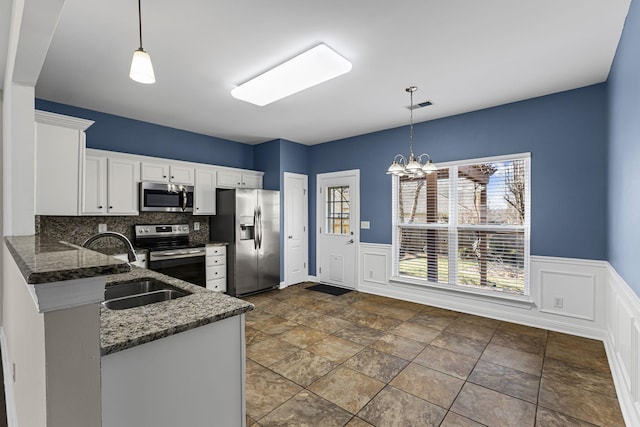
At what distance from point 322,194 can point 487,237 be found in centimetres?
287

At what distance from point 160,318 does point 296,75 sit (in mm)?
2388

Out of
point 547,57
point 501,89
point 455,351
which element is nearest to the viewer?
point 547,57

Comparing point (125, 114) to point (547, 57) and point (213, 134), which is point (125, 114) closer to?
point (213, 134)

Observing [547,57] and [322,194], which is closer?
[547,57]

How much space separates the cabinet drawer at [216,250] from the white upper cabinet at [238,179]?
1.04 m

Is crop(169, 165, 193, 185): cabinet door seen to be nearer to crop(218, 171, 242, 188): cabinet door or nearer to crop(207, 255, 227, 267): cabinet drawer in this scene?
crop(218, 171, 242, 188): cabinet door

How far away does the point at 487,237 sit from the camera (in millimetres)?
3959

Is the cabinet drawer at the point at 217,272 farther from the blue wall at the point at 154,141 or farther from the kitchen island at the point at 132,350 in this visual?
the kitchen island at the point at 132,350

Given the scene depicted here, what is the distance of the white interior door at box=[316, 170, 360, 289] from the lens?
5328mm

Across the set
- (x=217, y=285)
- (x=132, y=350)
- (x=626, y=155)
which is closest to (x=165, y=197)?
(x=217, y=285)

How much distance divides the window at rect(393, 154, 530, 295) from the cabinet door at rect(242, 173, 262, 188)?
2485 millimetres

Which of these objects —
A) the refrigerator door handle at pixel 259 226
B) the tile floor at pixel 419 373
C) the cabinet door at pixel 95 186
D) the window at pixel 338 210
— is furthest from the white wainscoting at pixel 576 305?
the cabinet door at pixel 95 186

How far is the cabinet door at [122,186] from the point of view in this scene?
395 centimetres

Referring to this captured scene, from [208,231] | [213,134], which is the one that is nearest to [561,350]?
[208,231]
